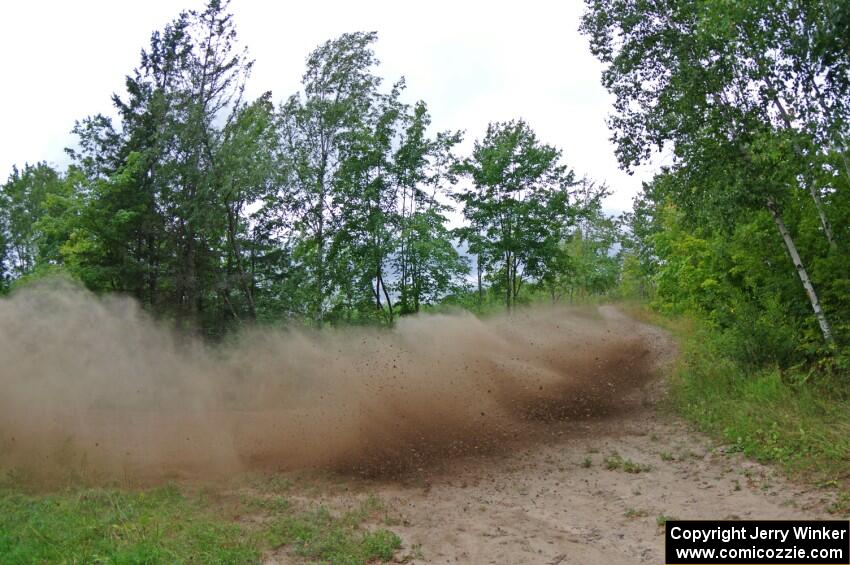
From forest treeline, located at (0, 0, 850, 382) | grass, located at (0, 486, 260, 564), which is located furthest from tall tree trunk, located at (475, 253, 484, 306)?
grass, located at (0, 486, 260, 564)

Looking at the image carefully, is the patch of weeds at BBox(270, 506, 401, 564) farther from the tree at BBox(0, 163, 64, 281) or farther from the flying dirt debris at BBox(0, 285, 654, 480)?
the tree at BBox(0, 163, 64, 281)

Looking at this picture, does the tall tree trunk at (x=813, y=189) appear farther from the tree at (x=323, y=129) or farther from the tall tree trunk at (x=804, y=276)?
the tree at (x=323, y=129)

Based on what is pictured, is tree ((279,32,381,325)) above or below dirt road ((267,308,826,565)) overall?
above

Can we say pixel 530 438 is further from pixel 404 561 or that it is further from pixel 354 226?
pixel 354 226

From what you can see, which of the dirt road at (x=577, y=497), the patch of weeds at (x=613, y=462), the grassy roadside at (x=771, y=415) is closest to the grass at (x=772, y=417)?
the grassy roadside at (x=771, y=415)


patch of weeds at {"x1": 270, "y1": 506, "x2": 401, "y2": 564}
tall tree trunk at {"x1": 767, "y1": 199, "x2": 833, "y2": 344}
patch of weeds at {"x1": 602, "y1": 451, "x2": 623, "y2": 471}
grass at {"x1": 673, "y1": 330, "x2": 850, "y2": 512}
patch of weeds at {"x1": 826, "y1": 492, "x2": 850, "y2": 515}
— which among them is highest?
tall tree trunk at {"x1": 767, "y1": 199, "x2": 833, "y2": 344}

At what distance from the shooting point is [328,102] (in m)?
25.6

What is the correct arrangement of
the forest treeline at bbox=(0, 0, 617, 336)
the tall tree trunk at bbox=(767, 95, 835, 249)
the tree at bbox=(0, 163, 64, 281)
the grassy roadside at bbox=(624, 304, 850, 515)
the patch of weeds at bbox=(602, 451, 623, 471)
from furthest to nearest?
the tree at bbox=(0, 163, 64, 281) < the forest treeline at bbox=(0, 0, 617, 336) < the tall tree trunk at bbox=(767, 95, 835, 249) < the patch of weeds at bbox=(602, 451, 623, 471) < the grassy roadside at bbox=(624, 304, 850, 515)

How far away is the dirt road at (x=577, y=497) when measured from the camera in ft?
22.7

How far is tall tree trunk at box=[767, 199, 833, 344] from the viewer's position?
12030 mm

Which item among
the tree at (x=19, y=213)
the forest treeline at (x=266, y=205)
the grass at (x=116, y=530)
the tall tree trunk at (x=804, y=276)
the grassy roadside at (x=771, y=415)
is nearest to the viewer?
the grass at (x=116, y=530)

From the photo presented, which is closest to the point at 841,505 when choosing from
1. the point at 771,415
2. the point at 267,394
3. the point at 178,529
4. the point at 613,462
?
the point at 613,462

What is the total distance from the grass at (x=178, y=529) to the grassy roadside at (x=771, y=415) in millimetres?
6570

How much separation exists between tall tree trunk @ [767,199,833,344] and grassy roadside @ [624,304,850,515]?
1.10 meters
